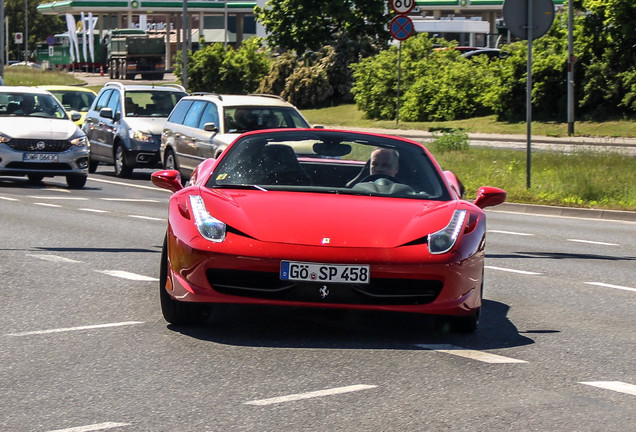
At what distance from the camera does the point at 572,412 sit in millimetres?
5746

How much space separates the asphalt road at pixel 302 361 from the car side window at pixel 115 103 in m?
14.1

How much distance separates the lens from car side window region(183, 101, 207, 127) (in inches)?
840

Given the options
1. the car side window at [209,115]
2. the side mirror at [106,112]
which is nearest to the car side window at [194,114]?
the car side window at [209,115]

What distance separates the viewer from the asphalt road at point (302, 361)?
5.54 meters

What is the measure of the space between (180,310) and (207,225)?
57 cm

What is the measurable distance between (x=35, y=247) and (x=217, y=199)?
196 inches

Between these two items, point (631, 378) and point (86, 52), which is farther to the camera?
point (86, 52)

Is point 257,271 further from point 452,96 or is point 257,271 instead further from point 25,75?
point 25,75

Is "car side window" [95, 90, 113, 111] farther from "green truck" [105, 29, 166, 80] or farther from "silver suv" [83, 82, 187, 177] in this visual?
"green truck" [105, 29, 166, 80]

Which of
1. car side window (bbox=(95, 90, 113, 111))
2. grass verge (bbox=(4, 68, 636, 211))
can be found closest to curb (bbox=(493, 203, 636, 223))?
grass verge (bbox=(4, 68, 636, 211))

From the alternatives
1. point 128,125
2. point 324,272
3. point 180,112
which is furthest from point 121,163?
point 324,272

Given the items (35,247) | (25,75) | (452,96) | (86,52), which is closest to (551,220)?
(35,247)

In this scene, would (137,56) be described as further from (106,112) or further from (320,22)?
(106,112)

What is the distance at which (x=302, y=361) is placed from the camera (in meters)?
6.77
